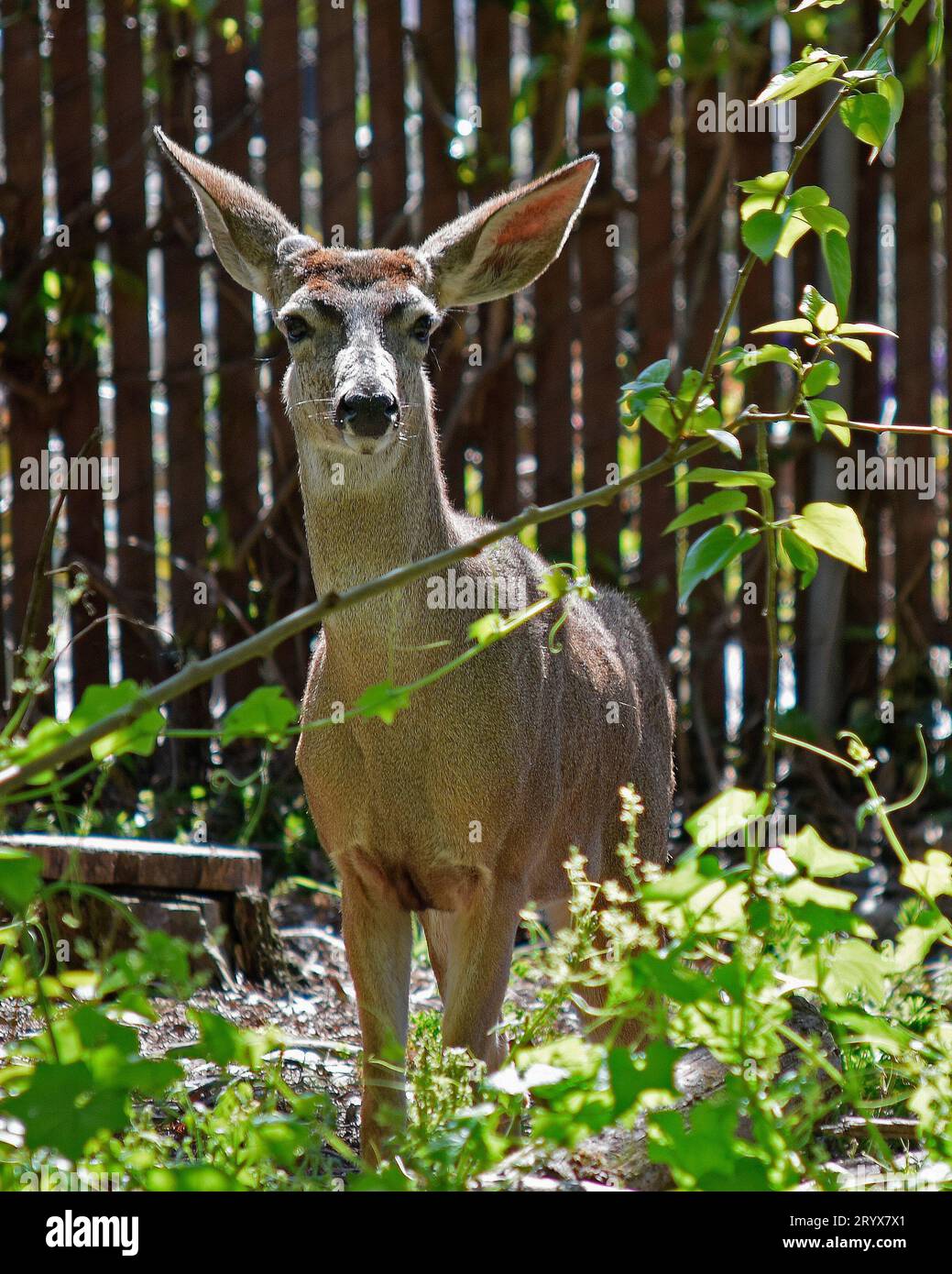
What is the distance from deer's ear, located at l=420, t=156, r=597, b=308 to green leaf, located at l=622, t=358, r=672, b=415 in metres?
1.75

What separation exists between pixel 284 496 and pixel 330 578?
11.6 feet

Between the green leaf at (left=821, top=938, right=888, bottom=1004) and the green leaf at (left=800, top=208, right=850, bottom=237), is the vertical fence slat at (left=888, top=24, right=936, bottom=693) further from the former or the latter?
the green leaf at (left=821, top=938, right=888, bottom=1004)

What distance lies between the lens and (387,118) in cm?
798

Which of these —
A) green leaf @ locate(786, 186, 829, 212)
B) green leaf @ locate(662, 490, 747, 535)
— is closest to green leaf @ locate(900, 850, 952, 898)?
green leaf @ locate(662, 490, 747, 535)

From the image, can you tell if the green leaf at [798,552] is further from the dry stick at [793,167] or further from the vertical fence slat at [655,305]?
the vertical fence slat at [655,305]

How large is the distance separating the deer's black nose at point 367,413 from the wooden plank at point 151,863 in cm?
207

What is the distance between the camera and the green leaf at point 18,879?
2.45 meters

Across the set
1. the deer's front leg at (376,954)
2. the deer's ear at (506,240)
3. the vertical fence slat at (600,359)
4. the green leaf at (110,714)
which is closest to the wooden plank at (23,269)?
the vertical fence slat at (600,359)

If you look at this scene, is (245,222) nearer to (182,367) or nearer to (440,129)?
(182,367)

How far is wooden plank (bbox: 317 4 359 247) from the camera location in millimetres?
7891

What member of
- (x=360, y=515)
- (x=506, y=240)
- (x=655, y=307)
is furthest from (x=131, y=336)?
(x=360, y=515)

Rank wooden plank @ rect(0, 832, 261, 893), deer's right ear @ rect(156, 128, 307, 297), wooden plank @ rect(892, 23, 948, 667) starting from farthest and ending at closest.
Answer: wooden plank @ rect(892, 23, 948, 667) < wooden plank @ rect(0, 832, 261, 893) < deer's right ear @ rect(156, 128, 307, 297)

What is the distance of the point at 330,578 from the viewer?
450 cm

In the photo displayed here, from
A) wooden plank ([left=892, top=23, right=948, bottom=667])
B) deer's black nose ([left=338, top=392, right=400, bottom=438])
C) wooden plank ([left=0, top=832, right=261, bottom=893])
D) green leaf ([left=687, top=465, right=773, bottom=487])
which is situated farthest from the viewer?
wooden plank ([left=892, top=23, right=948, bottom=667])
